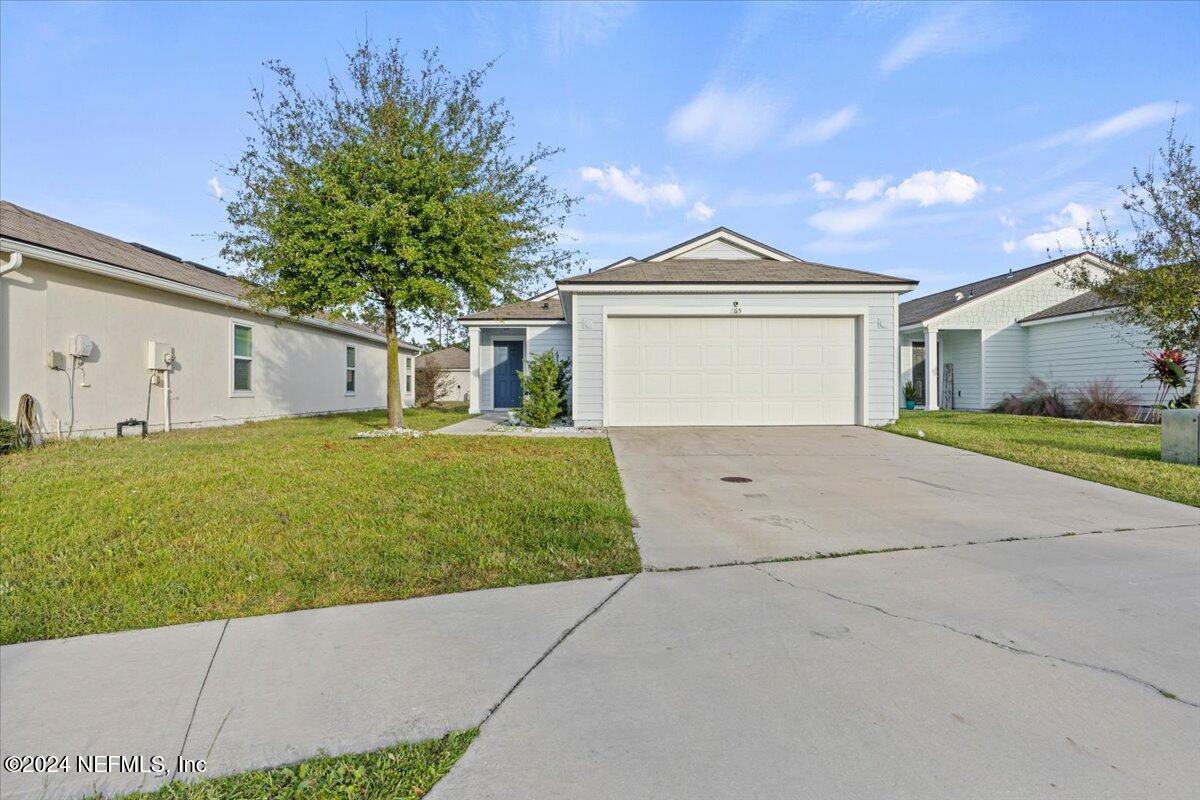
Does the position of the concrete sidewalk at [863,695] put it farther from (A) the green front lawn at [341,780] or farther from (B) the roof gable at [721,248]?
(B) the roof gable at [721,248]

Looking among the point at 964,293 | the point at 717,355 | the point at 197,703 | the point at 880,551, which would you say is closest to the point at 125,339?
the point at 197,703

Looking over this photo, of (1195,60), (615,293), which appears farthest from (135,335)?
(1195,60)

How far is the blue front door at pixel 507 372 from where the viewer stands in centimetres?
1848

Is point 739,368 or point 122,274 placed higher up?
point 122,274

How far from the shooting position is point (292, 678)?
2.44 metres

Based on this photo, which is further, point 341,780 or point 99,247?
point 99,247

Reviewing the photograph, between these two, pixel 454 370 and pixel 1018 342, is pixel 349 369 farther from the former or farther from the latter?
pixel 1018 342

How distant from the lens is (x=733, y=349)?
11.6 meters

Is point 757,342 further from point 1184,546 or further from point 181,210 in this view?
point 181,210

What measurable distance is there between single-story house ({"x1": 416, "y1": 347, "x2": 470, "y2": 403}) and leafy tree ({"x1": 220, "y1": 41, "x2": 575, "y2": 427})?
1697 cm

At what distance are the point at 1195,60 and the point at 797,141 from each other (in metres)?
6.66

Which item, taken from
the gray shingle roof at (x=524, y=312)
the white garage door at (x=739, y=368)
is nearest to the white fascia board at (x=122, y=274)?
the gray shingle roof at (x=524, y=312)

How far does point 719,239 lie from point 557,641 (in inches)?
562

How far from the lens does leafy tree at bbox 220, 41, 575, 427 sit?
9.67 meters
